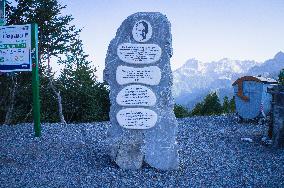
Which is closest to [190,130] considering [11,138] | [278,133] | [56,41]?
[278,133]

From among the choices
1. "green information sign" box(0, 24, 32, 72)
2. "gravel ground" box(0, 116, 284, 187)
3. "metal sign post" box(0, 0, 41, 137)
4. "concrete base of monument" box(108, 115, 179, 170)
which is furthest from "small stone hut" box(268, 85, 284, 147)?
"green information sign" box(0, 24, 32, 72)

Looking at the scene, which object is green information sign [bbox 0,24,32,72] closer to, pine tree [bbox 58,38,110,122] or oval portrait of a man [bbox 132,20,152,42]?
oval portrait of a man [bbox 132,20,152,42]

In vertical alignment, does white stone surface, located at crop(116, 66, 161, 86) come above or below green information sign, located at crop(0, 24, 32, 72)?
below

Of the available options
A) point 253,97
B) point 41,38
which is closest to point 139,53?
point 253,97

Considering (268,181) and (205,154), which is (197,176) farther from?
(205,154)

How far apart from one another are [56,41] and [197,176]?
1501 centimetres

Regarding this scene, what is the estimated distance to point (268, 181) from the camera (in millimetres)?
5113

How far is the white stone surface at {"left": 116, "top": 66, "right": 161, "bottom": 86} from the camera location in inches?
229

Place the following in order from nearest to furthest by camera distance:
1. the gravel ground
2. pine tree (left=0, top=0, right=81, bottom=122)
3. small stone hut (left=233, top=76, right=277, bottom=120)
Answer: the gravel ground < small stone hut (left=233, top=76, right=277, bottom=120) < pine tree (left=0, top=0, right=81, bottom=122)

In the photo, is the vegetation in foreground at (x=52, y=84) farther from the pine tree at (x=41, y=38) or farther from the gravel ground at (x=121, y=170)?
the gravel ground at (x=121, y=170)

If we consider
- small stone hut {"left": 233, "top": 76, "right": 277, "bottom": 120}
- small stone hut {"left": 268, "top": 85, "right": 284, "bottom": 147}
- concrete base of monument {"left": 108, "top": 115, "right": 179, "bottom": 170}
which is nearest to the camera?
concrete base of monument {"left": 108, "top": 115, "right": 179, "bottom": 170}

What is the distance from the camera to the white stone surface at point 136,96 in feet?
19.1

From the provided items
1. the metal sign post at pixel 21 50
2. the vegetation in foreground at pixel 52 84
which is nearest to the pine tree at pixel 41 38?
the vegetation in foreground at pixel 52 84

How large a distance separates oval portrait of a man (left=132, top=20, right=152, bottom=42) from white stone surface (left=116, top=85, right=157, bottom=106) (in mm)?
870
